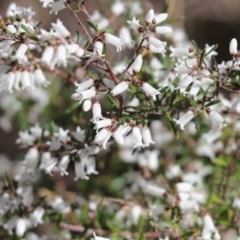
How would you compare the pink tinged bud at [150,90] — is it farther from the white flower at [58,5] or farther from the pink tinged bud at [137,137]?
the white flower at [58,5]

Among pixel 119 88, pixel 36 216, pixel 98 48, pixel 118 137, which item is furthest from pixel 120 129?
pixel 36 216

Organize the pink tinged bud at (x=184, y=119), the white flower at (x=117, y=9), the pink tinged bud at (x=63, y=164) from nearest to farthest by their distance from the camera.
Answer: the pink tinged bud at (x=184, y=119) → the pink tinged bud at (x=63, y=164) → the white flower at (x=117, y=9)

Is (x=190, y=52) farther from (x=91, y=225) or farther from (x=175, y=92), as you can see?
(x=91, y=225)

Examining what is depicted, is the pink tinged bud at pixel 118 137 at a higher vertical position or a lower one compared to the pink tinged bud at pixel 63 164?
lower

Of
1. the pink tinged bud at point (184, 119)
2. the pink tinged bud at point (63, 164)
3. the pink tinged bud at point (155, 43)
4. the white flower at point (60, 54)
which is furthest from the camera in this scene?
the pink tinged bud at point (63, 164)

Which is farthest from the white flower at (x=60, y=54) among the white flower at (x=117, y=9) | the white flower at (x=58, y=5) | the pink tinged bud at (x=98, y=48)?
the white flower at (x=117, y=9)

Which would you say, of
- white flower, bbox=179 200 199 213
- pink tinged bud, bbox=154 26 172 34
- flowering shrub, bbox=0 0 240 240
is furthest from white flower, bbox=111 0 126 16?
white flower, bbox=179 200 199 213

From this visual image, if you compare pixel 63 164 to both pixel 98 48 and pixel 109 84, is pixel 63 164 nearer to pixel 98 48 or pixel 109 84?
pixel 109 84

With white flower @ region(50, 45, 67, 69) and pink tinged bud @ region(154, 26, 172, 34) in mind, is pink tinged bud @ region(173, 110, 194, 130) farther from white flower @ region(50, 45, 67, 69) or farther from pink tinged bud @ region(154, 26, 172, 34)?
white flower @ region(50, 45, 67, 69)

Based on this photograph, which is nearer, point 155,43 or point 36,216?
point 155,43
